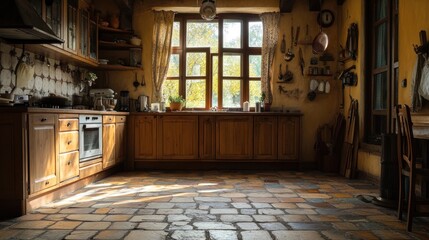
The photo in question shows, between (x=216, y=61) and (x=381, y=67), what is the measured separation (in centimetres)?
275

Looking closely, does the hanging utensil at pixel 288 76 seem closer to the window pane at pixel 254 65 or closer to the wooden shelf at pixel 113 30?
the window pane at pixel 254 65

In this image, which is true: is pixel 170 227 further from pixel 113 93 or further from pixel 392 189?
pixel 113 93

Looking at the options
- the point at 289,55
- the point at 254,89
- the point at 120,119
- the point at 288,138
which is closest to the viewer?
the point at 120,119

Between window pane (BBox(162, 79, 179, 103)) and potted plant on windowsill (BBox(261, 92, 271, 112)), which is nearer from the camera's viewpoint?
potted plant on windowsill (BBox(261, 92, 271, 112))

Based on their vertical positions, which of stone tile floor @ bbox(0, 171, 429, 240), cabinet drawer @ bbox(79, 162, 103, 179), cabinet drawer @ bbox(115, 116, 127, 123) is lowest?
stone tile floor @ bbox(0, 171, 429, 240)

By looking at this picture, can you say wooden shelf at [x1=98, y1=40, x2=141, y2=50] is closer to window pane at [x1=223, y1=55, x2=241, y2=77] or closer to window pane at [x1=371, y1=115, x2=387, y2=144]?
window pane at [x1=223, y1=55, x2=241, y2=77]

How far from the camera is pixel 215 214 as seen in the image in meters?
3.11

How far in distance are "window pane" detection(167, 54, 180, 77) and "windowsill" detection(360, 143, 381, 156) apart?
10.8ft

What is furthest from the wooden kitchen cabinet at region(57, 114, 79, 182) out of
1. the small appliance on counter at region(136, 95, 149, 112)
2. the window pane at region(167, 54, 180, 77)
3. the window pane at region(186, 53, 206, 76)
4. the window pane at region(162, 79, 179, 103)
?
the window pane at region(186, 53, 206, 76)

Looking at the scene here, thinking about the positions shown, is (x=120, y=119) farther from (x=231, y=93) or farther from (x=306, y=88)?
(x=306, y=88)

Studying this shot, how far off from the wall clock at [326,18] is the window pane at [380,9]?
1.13 metres

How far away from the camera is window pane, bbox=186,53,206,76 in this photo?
6438mm

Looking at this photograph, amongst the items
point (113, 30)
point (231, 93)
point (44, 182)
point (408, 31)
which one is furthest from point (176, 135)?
point (408, 31)

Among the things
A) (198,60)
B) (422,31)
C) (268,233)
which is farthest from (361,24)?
(268,233)
